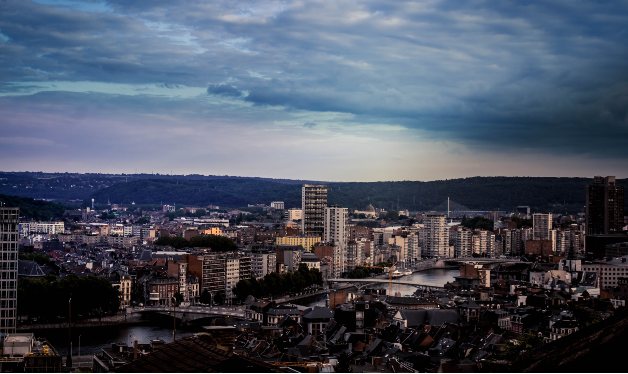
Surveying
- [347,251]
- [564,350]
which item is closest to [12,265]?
[564,350]

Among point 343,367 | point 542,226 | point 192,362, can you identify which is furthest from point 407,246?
point 192,362

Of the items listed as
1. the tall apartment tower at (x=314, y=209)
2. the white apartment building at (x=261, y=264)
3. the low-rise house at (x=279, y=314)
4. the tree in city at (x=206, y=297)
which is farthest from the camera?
the tall apartment tower at (x=314, y=209)

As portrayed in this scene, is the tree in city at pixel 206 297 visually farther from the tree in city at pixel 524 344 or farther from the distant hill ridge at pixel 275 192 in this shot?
the distant hill ridge at pixel 275 192

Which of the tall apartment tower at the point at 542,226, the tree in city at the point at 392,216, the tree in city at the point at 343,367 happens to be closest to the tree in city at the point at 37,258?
the tree in city at the point at 343,367

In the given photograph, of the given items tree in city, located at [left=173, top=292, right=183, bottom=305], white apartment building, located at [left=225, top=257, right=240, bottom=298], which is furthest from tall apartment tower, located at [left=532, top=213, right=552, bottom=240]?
tree in city, located at [left=173, top=292, right=183, bottom=305]

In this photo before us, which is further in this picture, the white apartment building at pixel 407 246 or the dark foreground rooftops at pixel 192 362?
the white apartment building at pixel 407 246

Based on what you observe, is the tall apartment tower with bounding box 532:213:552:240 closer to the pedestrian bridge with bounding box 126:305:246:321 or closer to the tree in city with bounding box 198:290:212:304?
the tree in city with bounding box 198:290:212:304
